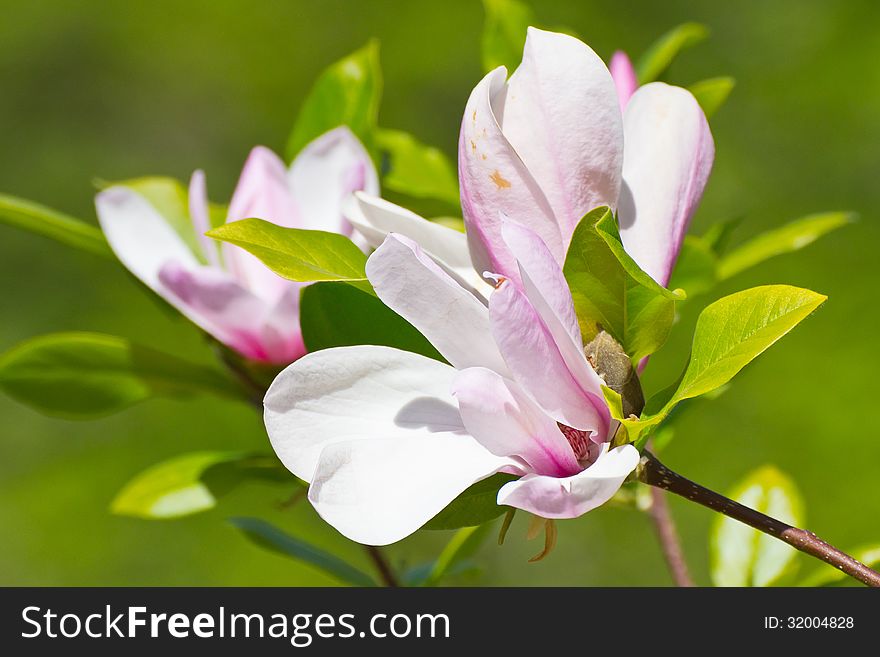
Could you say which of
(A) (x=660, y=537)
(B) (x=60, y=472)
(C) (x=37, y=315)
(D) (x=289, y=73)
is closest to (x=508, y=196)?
(A) (x=660, y=537)

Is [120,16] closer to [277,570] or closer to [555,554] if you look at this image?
[277,570]

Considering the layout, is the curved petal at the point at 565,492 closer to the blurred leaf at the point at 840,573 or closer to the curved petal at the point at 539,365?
the curved petal at the point at 539,365

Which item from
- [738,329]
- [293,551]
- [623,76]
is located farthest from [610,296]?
[293,551]

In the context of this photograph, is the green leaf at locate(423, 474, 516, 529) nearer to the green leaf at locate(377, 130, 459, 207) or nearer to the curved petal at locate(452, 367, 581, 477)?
the curved petal at locate(452, 367, 581, 477)

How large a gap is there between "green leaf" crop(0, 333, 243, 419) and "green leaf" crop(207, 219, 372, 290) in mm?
247

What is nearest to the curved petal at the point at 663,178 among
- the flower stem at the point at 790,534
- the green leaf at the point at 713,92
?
the flower stem at the point at 790,534

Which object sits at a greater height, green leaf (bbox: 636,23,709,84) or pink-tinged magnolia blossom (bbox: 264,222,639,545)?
green leaf (bbox: 636,23,709,84)

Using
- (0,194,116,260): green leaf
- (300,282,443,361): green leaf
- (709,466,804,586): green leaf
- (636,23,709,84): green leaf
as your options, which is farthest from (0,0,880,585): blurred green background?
(300,282,443,361): green leaf

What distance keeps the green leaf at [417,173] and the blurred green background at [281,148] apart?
1.66m

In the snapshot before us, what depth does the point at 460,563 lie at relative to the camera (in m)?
0.80

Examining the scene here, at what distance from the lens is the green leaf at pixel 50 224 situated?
2.14 ft

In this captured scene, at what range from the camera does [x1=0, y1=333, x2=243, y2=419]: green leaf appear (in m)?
0.67

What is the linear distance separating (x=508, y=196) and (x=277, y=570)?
2.21m

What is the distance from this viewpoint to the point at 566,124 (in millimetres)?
440
